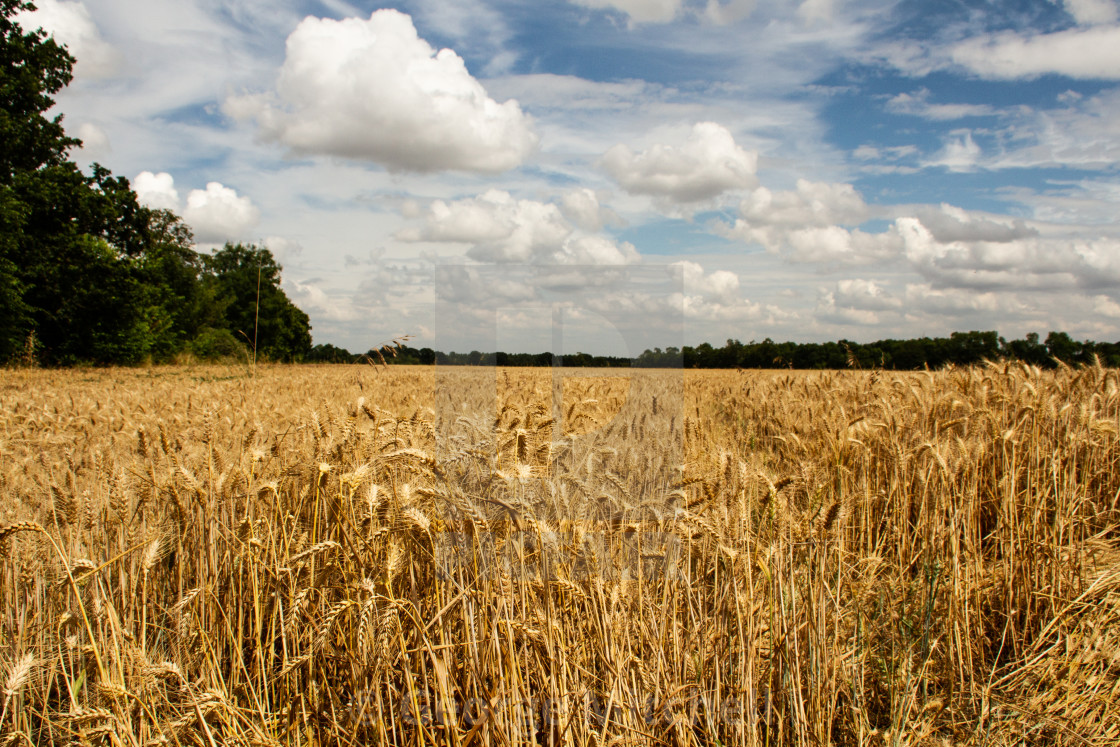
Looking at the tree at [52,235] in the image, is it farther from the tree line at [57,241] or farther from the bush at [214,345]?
the bush at [214,345]

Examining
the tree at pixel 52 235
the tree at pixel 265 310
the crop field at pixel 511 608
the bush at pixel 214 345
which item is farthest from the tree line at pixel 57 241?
the tree at pixel 265 310

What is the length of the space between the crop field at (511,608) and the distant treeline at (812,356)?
3.15 ft

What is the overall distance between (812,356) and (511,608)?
42948 millimetres

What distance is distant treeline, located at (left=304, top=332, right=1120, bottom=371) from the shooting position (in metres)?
4.17

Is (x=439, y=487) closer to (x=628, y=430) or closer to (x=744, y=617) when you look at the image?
(x=744, y=617)

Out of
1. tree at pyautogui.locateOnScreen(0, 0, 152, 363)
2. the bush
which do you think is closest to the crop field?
tree at pyautogui.locateOnScreen(0, 0, 152, 363)

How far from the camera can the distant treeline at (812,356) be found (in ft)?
13.7

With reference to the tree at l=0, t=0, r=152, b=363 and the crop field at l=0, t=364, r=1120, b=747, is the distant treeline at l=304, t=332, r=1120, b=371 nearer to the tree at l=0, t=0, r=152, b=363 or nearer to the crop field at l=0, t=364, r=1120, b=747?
the crop field at l=0, t=364, r=1120, b=747

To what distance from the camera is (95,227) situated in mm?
24156

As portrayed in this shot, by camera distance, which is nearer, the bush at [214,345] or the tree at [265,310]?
the bush at [214,345]

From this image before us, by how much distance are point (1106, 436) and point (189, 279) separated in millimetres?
55192

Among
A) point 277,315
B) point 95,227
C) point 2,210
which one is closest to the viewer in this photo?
point 2,210

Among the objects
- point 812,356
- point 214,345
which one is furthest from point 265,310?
point 812,356

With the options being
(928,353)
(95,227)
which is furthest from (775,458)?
(928,353)
